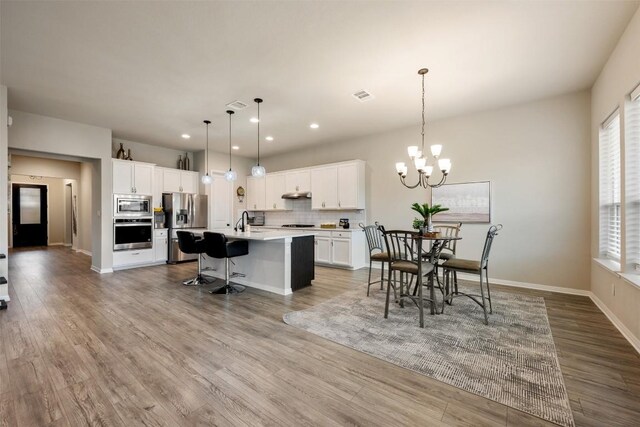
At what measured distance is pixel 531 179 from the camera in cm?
427

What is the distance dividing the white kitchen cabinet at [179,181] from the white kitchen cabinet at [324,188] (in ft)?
10.2

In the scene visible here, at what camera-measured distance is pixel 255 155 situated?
7992 millimetres

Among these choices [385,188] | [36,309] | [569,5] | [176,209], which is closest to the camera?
[569,5]

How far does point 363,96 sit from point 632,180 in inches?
118

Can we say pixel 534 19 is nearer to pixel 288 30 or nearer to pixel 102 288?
pixel 288 30

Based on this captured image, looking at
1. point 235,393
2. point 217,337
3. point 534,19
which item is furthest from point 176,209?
point 534,19

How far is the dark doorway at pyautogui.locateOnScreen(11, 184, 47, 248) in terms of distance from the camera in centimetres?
966

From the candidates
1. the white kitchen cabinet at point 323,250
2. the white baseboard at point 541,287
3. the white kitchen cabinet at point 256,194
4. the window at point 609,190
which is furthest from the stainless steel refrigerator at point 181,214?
the window at point 609,190

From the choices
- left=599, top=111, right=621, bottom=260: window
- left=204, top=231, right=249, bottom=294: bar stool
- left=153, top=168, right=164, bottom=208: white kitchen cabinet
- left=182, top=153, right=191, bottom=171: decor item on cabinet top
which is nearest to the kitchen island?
left=204, top=231, right=249, bottom=294: bar stool

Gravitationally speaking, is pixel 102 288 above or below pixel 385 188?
below

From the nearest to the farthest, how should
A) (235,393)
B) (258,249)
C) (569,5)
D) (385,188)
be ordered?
(235,393) → (569,5) → (258,249) → (385,188)

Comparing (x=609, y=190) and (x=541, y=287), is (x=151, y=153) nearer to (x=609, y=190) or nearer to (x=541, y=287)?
(x=541, y=287)

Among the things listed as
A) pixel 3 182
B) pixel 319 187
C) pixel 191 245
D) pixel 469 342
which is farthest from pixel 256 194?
pixel 469 342

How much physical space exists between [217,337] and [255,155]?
6114mm
